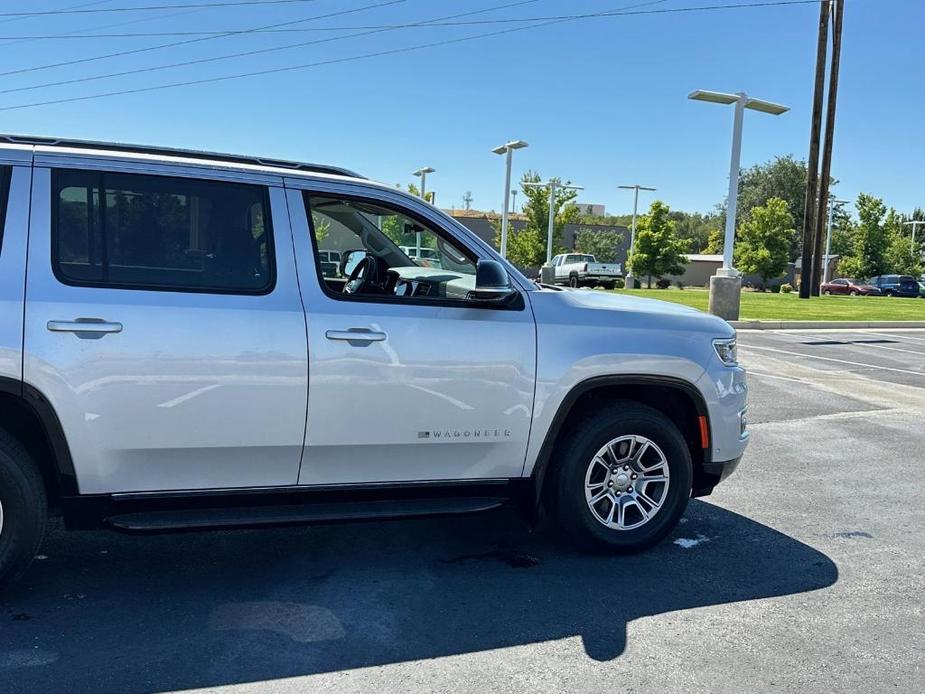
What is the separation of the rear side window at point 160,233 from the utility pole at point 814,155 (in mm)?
28412

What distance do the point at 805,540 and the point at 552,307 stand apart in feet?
7.27

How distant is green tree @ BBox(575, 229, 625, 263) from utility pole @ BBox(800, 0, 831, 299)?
110 ft

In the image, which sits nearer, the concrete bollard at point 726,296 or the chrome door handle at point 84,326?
the chrome door handle at point 84,326

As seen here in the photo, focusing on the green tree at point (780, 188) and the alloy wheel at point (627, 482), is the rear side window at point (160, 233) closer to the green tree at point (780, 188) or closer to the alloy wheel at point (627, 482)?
the alloy wheel at point (627, 482)

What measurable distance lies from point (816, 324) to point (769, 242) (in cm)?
3815

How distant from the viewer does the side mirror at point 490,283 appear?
4.03 metres

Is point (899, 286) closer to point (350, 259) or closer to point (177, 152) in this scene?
point (350, 259)

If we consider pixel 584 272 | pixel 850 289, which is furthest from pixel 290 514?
pixel 850 289

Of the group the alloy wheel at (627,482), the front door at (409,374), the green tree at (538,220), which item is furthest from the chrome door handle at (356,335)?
the green tree at (538,220)

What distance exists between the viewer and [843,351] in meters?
16.1

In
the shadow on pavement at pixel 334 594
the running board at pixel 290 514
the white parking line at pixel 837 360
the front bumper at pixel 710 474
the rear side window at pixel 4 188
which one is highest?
the rear side window at pixel 4 188

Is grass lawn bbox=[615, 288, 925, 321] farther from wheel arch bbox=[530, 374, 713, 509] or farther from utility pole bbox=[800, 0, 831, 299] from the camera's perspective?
wheel arch bbox=[530, 374, 713, 509]

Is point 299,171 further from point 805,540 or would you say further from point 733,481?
point 733,481

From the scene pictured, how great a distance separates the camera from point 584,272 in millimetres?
43969
